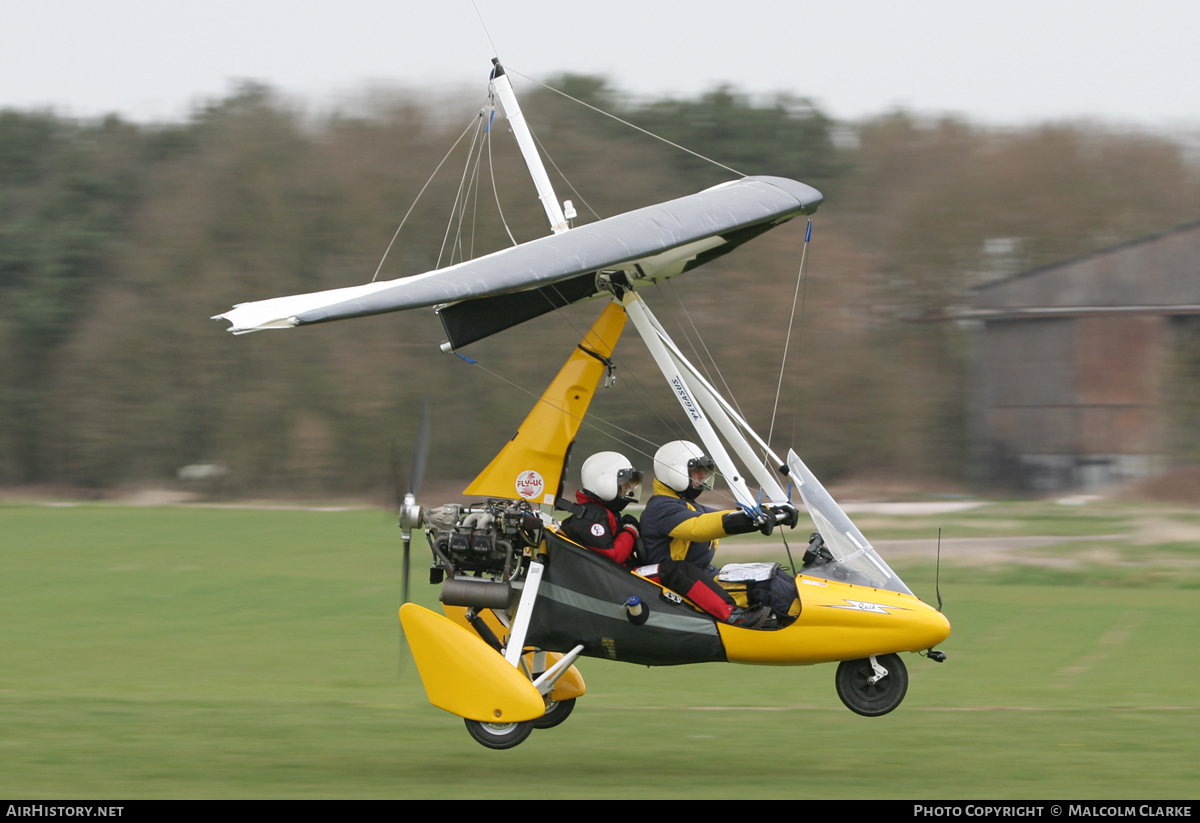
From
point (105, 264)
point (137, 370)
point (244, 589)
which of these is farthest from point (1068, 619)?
point (105, 264)

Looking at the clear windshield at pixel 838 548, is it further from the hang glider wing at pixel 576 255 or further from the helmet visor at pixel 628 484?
the hang glider wing at pixel 576 255

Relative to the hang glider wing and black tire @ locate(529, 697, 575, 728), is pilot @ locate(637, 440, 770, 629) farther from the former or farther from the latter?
black tire @ locate(529, 697, 575, 728)

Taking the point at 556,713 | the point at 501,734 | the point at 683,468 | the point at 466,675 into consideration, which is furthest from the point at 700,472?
the point at 556,713

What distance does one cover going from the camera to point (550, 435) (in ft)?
26.8

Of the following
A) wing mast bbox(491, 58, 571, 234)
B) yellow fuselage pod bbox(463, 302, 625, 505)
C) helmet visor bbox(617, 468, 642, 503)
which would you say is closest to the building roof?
wing mast bbox(491, 58, 571, 234)

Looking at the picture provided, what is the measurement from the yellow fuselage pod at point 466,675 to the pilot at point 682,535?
3.52ft

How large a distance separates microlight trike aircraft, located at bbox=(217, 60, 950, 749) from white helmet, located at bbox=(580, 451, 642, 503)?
0.29 m

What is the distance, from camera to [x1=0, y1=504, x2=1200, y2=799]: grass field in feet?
24.5

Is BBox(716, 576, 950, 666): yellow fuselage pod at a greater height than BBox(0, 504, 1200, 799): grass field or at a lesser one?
greater

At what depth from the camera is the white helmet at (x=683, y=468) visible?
7.76 meters

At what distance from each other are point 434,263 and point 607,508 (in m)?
24.7

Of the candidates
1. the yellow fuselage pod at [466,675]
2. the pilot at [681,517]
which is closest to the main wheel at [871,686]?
the pilot at [681,517]
